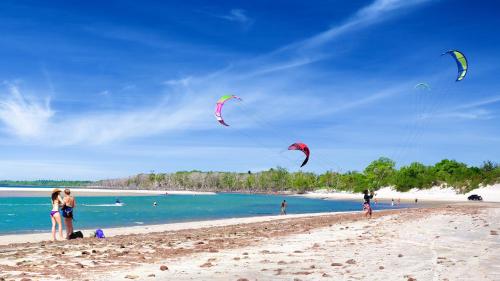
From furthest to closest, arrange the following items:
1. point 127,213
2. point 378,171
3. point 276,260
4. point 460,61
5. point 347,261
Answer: point 378,171
point 127,213
point 460,61
point 276,260
point 347,261

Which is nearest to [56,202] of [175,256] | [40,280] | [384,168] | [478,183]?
[175,256]

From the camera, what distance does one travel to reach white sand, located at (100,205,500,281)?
923 centimetres

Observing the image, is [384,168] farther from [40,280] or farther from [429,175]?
[40,280]

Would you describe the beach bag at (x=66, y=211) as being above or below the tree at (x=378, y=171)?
below

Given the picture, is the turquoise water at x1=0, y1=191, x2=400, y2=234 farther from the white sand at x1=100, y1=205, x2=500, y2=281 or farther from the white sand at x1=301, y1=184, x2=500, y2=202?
the white sand at x1=100, y1=205, x2=500, y2=281

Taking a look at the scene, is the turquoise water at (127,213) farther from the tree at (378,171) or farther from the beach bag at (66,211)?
the tree at (378,171)

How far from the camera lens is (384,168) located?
150 meters

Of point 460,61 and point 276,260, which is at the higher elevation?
point 460,61

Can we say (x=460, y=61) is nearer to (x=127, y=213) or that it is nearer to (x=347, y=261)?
(x=347, y=261)

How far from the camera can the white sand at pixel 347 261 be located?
30.3 ft

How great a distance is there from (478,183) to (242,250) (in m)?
81.7

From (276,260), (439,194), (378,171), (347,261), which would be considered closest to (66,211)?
(276,260)

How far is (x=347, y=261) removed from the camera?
427 inches

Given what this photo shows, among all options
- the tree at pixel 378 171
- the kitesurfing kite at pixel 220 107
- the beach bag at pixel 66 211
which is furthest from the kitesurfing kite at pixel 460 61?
the tree at pixel 378 171
